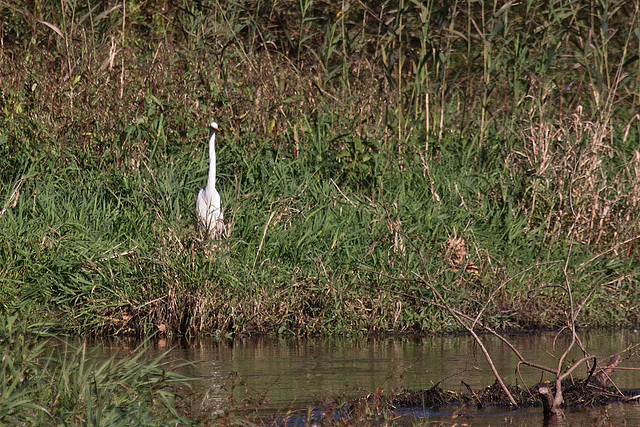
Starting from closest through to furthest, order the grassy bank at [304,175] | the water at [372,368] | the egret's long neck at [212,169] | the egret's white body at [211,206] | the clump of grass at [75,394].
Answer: the clump of grass at [75,394]
the water at [372,368]
the grassy bank at [304,175]
the egret's white body at [211,206]
the egret's long neck at [212,169]

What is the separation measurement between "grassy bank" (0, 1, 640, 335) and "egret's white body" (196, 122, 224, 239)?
0.15m

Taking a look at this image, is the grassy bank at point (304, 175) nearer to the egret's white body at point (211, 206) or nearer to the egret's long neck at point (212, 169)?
the egret's white body at point (211, 206)

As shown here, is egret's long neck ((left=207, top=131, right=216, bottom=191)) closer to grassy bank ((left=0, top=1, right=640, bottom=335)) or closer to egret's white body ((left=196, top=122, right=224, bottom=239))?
egret's white body ((left=196, top=122, right=224, bottom=239))

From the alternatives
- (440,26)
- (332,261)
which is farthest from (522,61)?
(332,261)

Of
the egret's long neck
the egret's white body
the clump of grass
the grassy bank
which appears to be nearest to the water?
the grassy bank

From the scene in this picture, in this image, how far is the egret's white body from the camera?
7.76m

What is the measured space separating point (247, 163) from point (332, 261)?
6.15 ft

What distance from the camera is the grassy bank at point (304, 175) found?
7.55 metres

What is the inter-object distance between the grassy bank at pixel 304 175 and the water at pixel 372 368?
294 mm

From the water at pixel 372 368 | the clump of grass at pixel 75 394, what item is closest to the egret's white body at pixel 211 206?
the water at pixel 372 368

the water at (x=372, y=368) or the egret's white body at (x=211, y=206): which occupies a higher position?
the egret's white body at (x=211, y=206)

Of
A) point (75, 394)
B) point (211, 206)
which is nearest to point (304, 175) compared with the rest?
point (211, 206)

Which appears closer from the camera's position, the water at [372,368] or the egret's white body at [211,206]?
the water at [372,368]

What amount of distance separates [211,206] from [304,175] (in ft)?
4.24
